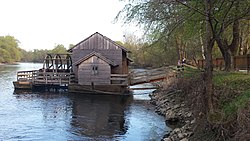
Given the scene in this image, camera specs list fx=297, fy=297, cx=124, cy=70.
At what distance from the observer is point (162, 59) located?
183 feet

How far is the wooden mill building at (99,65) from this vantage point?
28484mm

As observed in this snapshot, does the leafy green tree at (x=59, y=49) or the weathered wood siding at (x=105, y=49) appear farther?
the leafy green tree at (x=59, y=49)

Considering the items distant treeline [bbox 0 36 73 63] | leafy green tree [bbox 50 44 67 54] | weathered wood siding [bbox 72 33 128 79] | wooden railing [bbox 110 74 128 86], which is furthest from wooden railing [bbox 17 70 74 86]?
leafy green tree [bbox 50 44 67 54]

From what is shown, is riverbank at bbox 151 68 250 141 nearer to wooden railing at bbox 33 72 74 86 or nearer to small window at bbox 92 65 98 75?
small window at bbox 92 65 98 75

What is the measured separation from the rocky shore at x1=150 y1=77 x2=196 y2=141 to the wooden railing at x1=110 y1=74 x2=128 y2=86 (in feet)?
17.0

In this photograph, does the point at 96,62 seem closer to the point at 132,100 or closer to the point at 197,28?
the point at 132,100

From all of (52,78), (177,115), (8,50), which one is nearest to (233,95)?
(177,115)

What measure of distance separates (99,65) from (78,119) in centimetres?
1189

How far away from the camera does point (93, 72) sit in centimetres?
2888

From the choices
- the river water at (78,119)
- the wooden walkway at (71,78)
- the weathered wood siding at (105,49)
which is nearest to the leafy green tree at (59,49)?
the wooden walkway at (71,78)

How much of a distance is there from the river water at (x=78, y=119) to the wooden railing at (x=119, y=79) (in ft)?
7.26

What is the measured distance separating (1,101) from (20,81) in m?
7.94

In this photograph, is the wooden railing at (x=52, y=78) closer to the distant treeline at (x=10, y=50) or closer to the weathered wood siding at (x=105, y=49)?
the weathered wood siding at (x=105, y=49)

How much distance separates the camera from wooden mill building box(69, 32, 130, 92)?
28.5 meters
